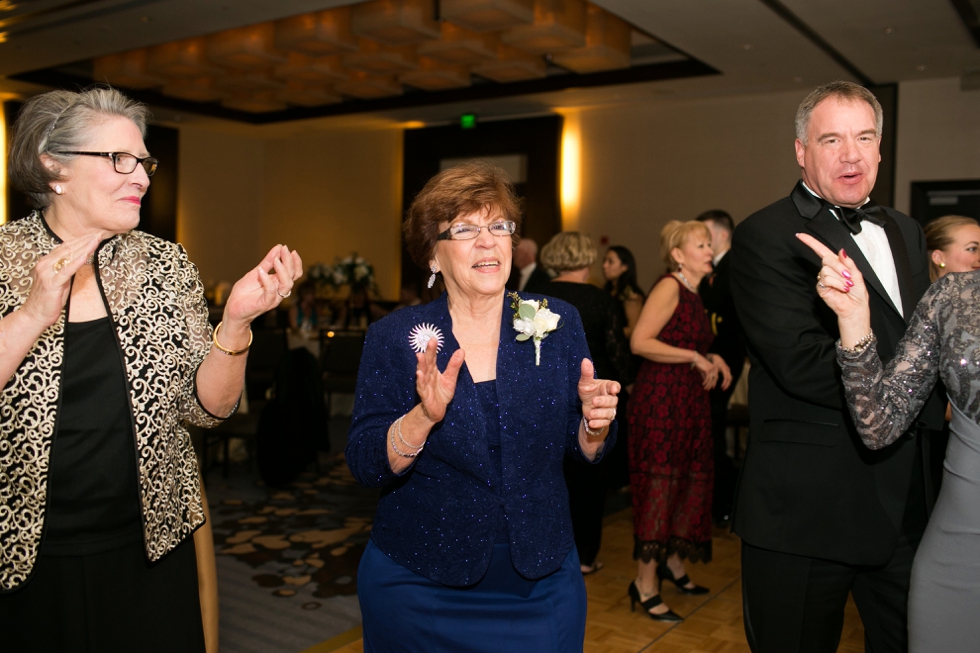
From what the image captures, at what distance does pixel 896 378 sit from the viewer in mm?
1764

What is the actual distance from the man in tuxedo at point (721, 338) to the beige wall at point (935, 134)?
4425 mm

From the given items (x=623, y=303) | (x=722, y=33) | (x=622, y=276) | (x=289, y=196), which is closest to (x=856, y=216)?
(x=623, y=303)

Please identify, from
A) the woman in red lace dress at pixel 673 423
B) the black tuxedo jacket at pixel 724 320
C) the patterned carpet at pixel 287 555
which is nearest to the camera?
the patterned carpet at pixel 287 555

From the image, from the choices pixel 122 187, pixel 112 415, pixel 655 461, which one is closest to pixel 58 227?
pixel 122 187

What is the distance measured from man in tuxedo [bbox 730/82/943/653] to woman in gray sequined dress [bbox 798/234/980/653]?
20cm

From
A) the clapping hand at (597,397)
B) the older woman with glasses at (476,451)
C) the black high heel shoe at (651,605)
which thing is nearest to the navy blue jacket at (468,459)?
the older woman with glasses at (476,451)

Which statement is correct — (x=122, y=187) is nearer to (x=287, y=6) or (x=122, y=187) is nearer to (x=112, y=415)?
(x=112, y=415)

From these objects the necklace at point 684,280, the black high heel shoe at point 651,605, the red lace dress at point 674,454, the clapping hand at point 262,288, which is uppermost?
the necklace at point 684,280

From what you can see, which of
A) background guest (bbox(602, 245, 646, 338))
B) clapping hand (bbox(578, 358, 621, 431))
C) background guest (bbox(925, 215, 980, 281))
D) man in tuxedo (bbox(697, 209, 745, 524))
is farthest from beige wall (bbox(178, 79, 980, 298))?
clapping hand (bbox(578, 358, 621, 431))

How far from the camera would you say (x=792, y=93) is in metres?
9.36

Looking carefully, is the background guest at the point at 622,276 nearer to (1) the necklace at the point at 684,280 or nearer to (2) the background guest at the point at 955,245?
(1) the necklace at the point at 684,280

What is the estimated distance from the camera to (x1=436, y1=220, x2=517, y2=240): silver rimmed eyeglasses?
1.98m

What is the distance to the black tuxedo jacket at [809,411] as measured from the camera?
6.63 ft

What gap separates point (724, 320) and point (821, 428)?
9.34 ft
